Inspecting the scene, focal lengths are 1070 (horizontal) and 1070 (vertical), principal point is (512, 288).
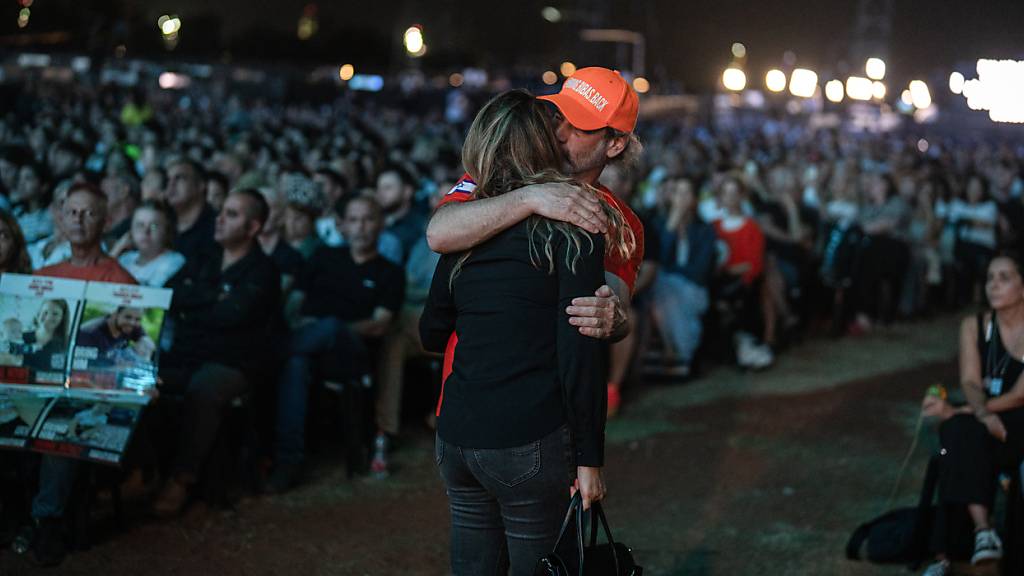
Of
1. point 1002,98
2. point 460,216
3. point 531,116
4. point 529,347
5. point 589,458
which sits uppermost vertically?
point 1002,98

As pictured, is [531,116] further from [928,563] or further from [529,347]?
[928,563]

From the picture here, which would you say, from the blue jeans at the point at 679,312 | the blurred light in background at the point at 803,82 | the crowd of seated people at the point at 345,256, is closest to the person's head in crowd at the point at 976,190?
the crowd of seated people at the point at 345,256

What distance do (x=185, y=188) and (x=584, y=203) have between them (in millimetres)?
5207

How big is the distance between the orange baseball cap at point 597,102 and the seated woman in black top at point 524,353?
12 centimetres

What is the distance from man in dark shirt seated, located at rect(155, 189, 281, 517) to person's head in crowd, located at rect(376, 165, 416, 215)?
9.84 ft

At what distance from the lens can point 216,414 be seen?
5.40 m

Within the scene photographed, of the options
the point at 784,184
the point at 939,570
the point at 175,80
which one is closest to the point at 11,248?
the point at 939,570

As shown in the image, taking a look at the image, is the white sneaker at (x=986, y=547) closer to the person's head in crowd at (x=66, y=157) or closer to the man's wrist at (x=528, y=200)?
the man's wrist at (x=528, y=200)

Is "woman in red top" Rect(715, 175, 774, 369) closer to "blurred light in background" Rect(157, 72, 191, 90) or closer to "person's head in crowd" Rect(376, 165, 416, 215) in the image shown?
"person's head in crowd" Rect(376, 165, 416, 215)

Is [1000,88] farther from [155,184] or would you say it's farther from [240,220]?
[240,220]

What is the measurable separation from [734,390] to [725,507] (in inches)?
119

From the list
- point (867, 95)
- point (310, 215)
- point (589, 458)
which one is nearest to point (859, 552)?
point (589, 458)

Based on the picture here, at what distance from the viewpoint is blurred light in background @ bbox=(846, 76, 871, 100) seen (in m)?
34.9

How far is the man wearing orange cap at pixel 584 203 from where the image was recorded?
8.66 ft
